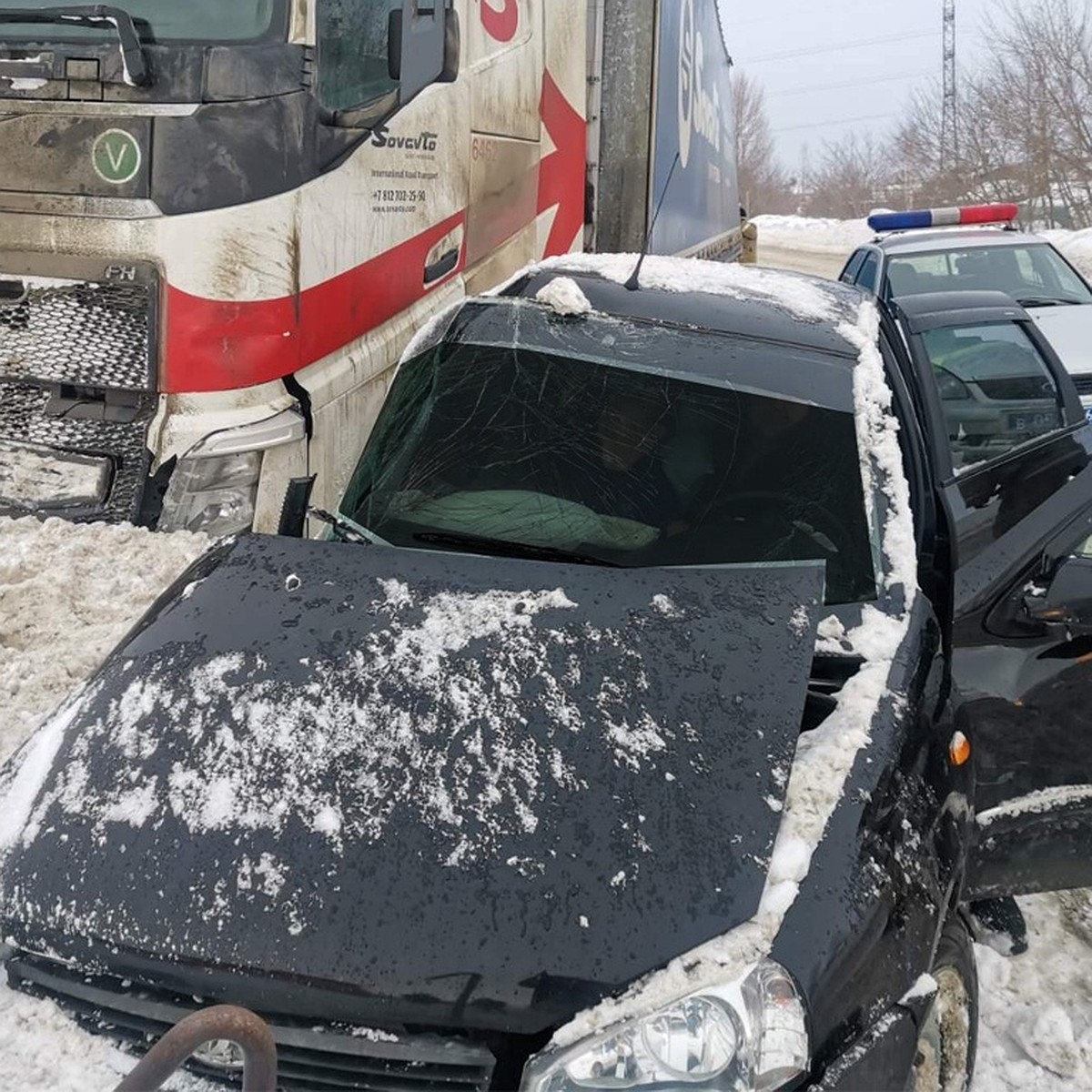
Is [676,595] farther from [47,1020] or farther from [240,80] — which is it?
[240,80]

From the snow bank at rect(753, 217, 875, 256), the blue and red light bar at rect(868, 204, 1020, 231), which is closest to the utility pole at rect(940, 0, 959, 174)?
the snow bank at rect(753, 217, 875, 256)

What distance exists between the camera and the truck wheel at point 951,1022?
216 cm

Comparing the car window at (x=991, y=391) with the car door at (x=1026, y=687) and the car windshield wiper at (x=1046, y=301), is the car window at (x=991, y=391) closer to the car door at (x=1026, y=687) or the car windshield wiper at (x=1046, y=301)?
the car door at (x=1026, y=687)

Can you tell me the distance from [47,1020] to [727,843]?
118 cm

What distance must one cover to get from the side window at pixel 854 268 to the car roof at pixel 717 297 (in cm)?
575

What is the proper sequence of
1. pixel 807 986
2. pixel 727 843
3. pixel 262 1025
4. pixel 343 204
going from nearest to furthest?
pixel 262 1025 → pixel 807 986 → pixel 727 843 → pixel 343 204

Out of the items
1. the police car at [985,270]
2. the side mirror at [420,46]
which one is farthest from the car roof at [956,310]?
the police car at [985,270]

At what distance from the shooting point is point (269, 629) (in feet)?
7.77

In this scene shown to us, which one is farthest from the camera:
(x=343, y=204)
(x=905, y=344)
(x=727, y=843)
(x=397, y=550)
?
(x=343, y=204)

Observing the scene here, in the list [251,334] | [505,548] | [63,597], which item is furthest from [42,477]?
[505,548]

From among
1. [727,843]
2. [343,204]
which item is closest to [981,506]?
[727,843]

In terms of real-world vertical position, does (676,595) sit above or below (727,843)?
above

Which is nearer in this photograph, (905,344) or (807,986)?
(807,986)

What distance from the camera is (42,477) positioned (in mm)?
4383
